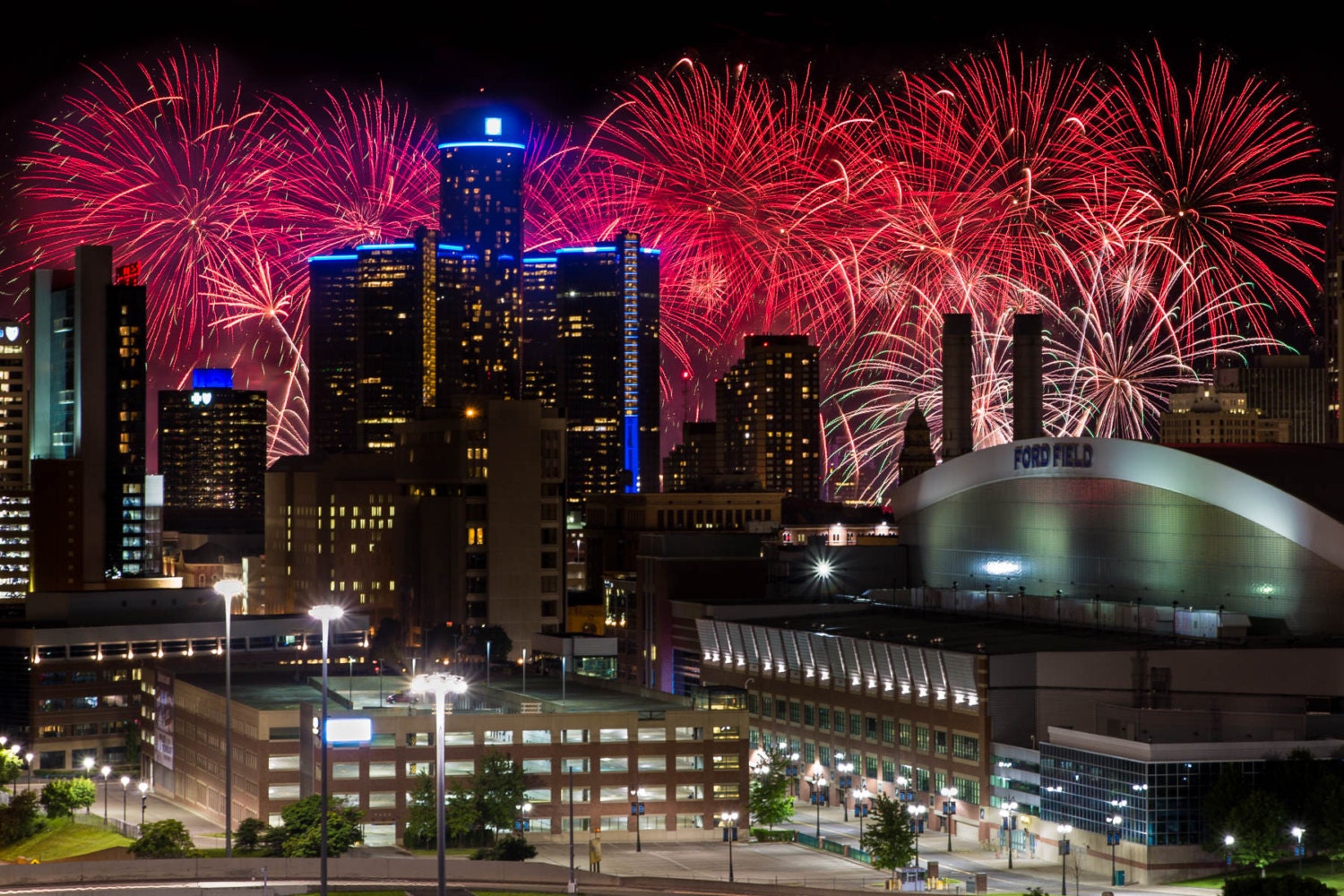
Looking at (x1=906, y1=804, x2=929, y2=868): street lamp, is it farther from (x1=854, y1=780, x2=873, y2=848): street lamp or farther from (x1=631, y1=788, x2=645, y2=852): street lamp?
(x1=631, y1=788, x2=645, y2=852): street lamp

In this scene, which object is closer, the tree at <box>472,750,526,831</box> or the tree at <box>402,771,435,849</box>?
the tree at <box>402,771,435,849</box>

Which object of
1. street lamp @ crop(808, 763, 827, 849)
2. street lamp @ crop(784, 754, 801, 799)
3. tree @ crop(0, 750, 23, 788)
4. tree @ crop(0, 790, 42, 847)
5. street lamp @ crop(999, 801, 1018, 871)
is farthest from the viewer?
tree @ crop(0, 750, 23, 788)

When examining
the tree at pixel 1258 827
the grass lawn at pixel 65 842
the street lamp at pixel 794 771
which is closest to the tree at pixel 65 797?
the grass lawn at pixel 65 842

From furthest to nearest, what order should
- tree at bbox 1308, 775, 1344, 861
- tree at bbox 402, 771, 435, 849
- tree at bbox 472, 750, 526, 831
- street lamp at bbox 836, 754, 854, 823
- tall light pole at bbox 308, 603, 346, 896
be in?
street lamp at bbox 836, 754, 854, 823 → tree at bbox 472, 750, 526, 831 → tree at bbox 402, 771, 435, 849 → tree at bbox 1308, 775, 1344, 861 → tall light pole at bbox 308, 603, 346, 896

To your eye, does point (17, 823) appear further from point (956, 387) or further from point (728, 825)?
point (956, 387)

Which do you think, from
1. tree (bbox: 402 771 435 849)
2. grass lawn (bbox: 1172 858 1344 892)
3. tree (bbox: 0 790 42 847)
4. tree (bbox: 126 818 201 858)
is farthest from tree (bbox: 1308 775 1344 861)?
tree (bbox: 0 790 42 847)

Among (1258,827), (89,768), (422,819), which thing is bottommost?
Result: (89,768)

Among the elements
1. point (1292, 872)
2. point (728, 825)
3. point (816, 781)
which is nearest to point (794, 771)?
point (816, 781)
